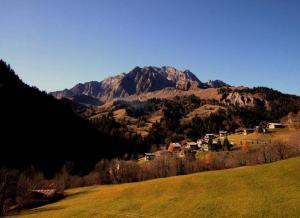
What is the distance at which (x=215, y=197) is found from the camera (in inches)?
2502

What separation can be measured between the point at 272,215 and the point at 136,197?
36.3 metres

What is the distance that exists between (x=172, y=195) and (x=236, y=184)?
44.4 ft

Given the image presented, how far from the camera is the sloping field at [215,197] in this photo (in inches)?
2088

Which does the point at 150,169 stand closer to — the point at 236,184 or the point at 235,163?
the point at 235,163

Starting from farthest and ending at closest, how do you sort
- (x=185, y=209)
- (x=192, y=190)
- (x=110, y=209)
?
(x=192, y=190)
(x=110, y=209)
(x=185, y=209)

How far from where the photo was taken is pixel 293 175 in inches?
2778

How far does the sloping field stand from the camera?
174 feet

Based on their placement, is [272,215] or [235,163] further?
[235,163]

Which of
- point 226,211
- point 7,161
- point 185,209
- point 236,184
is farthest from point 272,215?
point 7,161

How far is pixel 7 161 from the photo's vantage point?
190 meters

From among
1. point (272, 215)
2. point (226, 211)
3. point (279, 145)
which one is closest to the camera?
point (272, 215)

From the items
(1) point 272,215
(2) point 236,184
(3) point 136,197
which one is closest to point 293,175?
(2) point 236,184

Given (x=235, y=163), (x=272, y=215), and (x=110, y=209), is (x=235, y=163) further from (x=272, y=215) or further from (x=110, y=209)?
(x=272, y=215)

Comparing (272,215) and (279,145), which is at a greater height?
(279,145)
